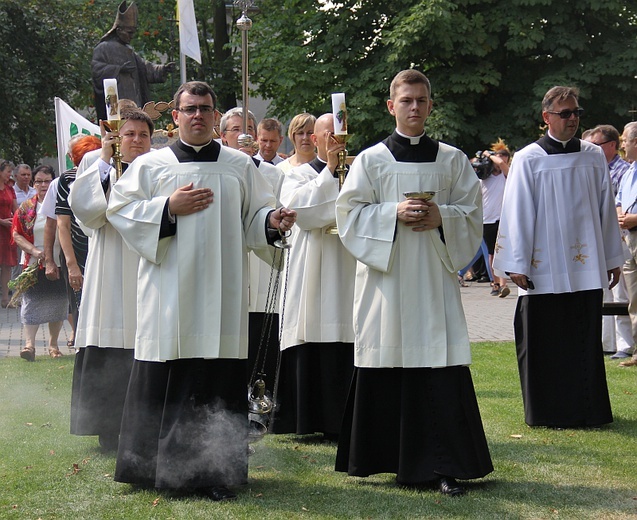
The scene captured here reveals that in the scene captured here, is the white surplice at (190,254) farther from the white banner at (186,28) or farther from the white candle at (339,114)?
the white banner at (186,28)

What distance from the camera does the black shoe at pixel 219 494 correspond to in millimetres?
6195

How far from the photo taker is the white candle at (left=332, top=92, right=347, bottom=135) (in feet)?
22.4

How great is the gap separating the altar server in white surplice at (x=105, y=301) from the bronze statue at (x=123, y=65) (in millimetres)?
4982

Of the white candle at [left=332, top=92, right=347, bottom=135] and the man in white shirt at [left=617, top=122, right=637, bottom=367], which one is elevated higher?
the white candle at [left=332, top=92, right=347, bottom=135]

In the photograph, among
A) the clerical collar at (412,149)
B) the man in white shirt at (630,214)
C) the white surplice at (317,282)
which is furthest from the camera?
the man in white shirt at (630,214)

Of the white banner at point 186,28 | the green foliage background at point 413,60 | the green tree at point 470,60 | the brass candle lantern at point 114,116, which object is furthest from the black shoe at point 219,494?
the green tree at point 470,60

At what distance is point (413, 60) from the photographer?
27.4 metres

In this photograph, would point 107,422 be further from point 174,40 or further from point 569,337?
point 174,40

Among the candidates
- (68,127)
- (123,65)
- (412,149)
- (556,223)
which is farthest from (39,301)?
(412,149)

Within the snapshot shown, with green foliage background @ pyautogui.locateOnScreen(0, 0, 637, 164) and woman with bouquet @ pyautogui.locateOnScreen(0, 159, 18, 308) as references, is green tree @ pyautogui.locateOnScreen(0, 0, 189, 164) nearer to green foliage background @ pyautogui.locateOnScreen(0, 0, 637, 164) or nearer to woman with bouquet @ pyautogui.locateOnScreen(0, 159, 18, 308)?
green foliage background @ pyautogui.locateOnScreen(0, 0, 637, 164)

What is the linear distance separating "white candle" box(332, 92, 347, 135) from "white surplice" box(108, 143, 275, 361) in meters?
0.69

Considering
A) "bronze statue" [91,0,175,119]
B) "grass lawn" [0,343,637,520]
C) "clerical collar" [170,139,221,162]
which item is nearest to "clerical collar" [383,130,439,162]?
"clerical collar" [170,139,221,162]

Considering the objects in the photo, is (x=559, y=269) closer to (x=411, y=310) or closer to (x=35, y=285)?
(x=411, y=310)

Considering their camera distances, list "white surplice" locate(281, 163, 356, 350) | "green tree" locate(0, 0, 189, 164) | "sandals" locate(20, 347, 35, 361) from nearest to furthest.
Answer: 1. "white surplice" locate(281, 163, 356, 350)
2. "sandals" locate(20, 347, 35, 361)
3. "green tree" locate(0, 0, 189, 164)
